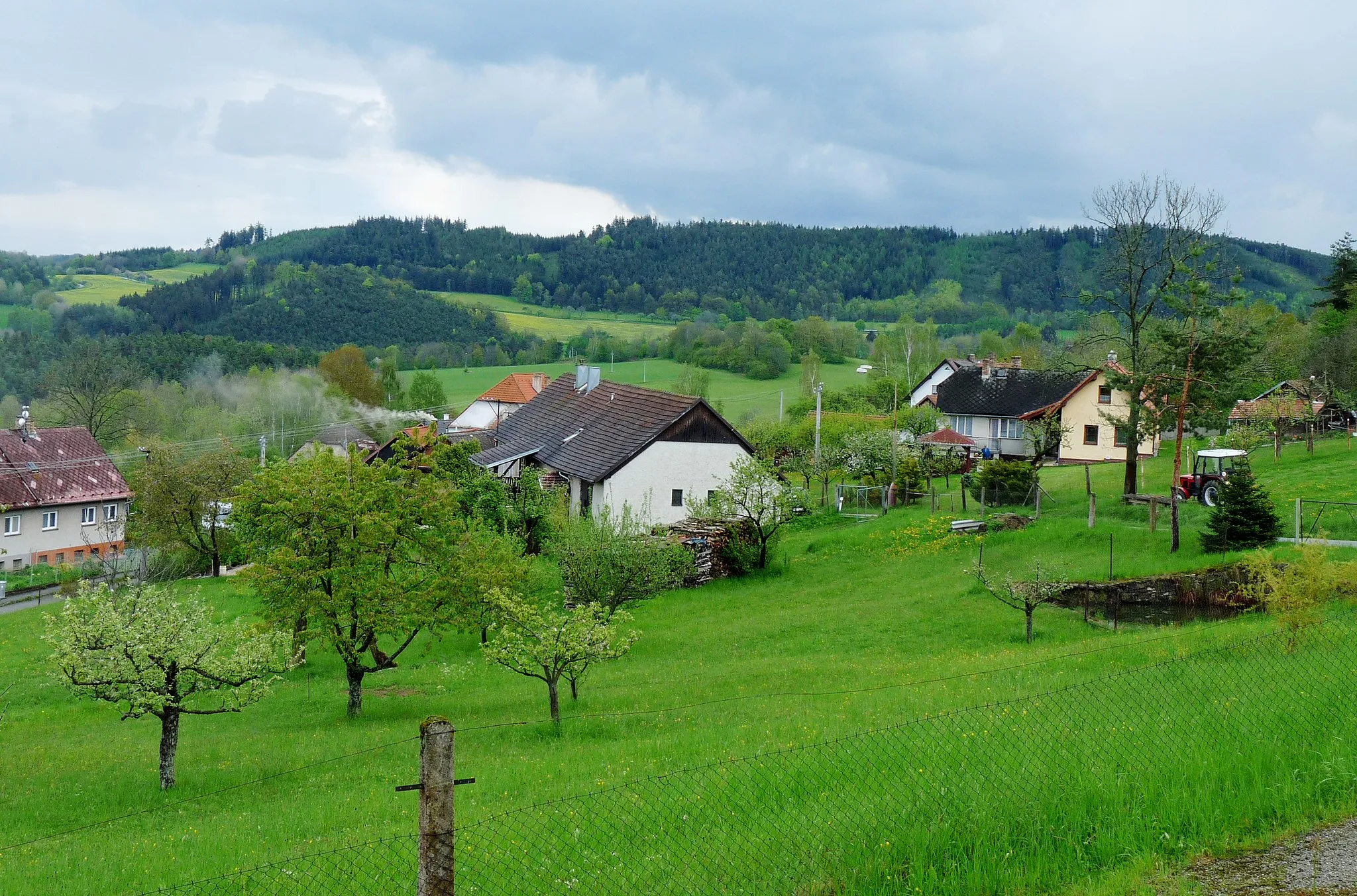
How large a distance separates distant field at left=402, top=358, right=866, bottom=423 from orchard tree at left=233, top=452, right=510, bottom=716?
76.6m

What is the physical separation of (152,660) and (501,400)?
83.3 m

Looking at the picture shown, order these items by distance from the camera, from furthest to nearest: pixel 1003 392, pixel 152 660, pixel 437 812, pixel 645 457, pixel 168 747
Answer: pixel 1003 392 < pixel 645 457 < pixel 168 747 < pixel 152 660 < pixel 437 812

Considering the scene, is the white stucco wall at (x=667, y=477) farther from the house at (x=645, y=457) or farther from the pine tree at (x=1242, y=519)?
the pine tree at (x=1242, y=519)

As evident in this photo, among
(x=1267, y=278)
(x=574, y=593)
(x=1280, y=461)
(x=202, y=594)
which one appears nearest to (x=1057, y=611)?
(x=574, y=593)

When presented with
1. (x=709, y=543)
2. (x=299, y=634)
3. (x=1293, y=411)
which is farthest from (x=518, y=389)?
(x=299, y=634)

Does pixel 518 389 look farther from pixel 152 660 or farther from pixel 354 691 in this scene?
pixel 152 660

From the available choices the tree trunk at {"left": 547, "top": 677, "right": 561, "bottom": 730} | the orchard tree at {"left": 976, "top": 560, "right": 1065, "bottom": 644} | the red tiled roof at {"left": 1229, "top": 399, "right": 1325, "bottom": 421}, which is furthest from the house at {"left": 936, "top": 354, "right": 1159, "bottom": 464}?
the tree trunk at {"left": 547, "top": 677, "right": 561, "bottom": 730}

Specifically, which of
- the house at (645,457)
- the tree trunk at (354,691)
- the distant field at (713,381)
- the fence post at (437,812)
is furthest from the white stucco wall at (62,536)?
the fence post at (437,812)

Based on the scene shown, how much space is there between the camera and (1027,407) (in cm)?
7056

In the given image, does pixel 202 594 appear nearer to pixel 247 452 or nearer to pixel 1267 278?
pixel 247 452

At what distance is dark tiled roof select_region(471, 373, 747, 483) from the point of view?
45906 mm

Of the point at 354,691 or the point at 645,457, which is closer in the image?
the point at 354,691

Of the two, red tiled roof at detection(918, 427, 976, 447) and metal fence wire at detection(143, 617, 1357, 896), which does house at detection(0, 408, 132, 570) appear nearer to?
red tiled roof at detection(918, 427, 976, 447)

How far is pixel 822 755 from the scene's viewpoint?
12227mm
